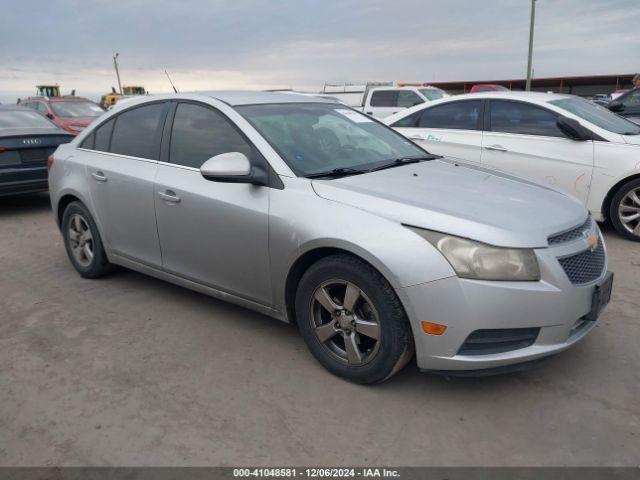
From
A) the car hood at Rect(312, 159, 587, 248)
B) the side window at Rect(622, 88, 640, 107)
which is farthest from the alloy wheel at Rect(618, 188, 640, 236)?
the side window at Rect(622, 88, 640, 107)

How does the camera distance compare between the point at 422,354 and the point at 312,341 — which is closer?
the point at 422,354

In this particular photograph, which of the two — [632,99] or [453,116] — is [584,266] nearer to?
[453,116]

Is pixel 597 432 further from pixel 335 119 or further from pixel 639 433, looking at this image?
pixel 335 119

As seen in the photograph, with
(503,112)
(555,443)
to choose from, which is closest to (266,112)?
(555,443)

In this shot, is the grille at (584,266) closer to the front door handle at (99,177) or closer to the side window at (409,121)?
the front door handle at (99,177)

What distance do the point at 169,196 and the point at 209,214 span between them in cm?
42

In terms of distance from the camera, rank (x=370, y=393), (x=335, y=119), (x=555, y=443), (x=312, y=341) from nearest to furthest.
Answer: (x=555, y=443) → (x=370, y=393) → (x=312, y=341) → (x=335, y=119)

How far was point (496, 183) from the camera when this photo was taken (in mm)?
3492

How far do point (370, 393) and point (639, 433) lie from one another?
1309mm

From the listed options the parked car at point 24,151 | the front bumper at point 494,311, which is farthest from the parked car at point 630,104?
the parked car at point 24,151

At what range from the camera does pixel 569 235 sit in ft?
9.71

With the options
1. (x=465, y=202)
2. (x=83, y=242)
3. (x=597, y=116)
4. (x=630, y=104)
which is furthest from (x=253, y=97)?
(x=630, y=104)

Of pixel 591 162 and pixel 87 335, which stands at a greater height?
pixel 591 162

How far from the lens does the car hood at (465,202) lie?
8.99 feet
